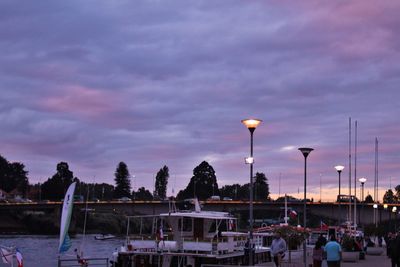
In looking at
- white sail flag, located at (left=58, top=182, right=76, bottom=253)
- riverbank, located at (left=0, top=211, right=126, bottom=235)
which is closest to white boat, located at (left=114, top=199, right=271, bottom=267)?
white sail flag, located at (left=58, top=182, right=76, bottom=253)

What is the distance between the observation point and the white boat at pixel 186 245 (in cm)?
4062

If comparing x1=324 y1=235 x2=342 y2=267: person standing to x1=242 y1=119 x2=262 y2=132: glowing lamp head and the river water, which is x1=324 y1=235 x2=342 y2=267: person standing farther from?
the river water

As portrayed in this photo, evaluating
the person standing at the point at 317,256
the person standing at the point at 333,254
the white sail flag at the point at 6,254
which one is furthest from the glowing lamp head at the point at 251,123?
the white sail flag at the point at 6,254

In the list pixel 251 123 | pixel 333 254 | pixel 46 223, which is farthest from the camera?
pixel 46 223

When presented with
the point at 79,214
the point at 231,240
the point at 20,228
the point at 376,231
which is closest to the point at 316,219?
the point at 79,214

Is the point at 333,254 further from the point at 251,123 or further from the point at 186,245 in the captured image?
the point at 186,245

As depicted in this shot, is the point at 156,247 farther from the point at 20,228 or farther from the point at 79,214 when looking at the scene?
the point at 20,228

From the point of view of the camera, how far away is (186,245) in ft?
135

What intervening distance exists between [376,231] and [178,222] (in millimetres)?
36004

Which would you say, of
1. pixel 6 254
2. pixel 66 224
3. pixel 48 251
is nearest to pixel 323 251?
pixel 66 224

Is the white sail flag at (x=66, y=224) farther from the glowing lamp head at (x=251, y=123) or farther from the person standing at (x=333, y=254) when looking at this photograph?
the person standing at (x=333, y=254)

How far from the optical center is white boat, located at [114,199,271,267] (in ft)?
133

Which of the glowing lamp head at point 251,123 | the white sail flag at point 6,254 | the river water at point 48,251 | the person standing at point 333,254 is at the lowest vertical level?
the river water at point 48,251

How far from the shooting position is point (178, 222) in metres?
43.6
